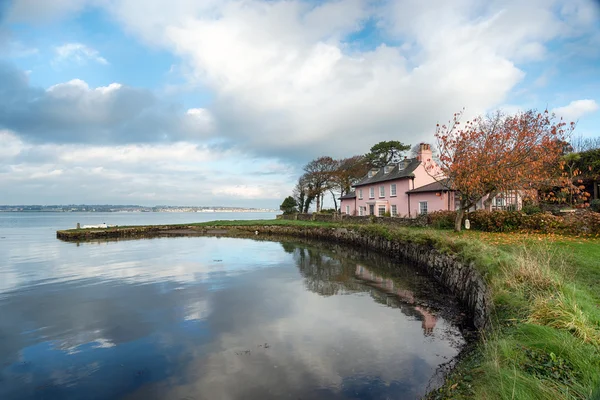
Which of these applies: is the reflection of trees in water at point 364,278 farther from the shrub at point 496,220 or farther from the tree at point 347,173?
the tree at point 347,173

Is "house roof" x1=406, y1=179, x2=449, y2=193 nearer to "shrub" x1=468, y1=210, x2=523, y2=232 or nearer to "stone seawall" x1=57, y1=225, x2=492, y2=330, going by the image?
"shrub" x1=468, y1=210, x2=523, y2=232

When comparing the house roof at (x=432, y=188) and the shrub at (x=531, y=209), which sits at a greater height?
the house roof at (x=432, y=188)

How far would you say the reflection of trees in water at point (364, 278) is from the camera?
37.2ft

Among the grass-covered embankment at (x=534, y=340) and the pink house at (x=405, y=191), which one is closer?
the grass-covered embankment at (x=534, y=340)

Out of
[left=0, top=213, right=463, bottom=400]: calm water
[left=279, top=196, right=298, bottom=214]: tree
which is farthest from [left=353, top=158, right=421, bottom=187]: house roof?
[left=0, top=213, right=463, bottom=400]: calm water

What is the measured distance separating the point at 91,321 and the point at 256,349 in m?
5.83

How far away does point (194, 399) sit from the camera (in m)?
5.88

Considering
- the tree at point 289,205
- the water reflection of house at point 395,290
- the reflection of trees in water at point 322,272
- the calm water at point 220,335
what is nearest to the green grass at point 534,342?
the calm water at point 220,335

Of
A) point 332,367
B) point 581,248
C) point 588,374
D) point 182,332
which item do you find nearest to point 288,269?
point 182,332

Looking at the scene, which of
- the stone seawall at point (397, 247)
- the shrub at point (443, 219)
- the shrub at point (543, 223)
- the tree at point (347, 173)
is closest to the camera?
the stone seawall at point (397, 247)

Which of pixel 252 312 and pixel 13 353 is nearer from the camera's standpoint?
pixel 13 353

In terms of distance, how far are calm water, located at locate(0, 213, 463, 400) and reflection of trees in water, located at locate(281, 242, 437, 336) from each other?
0.29 feet

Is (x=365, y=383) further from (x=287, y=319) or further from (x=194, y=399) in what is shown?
(x=287, y=319)

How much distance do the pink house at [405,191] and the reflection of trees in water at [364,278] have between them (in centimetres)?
1189
